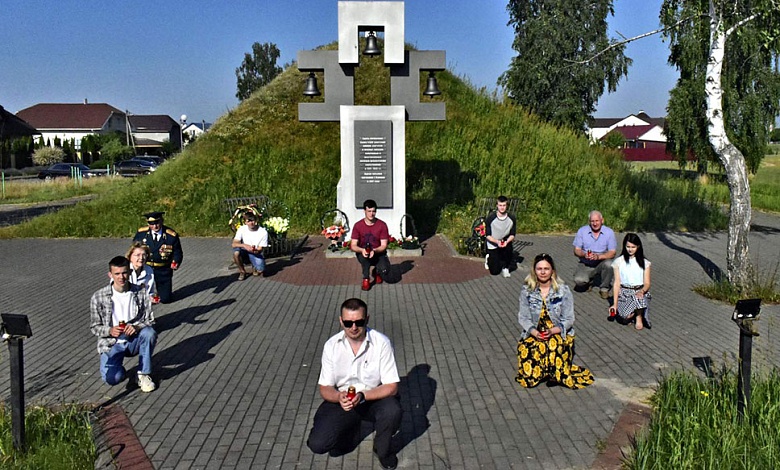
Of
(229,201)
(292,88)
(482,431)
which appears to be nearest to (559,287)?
(482,431)

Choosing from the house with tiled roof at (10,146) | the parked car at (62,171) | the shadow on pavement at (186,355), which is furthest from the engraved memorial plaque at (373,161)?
the house with tiled roof at (10,146)

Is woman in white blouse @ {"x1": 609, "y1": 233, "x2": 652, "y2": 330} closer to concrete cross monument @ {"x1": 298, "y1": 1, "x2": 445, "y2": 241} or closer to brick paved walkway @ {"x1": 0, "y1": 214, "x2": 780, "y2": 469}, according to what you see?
brick paved walkway @ {"x1": 0, "y1": 214, "x2": 780, "y2": 469}

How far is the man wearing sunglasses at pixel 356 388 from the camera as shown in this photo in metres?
5.13

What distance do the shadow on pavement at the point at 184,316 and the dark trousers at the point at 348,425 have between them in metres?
4.83

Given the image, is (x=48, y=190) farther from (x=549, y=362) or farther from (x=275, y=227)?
(x=549, y=362)

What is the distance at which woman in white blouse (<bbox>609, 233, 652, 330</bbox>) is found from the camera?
9164 millimetres

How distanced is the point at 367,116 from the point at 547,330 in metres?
9.78

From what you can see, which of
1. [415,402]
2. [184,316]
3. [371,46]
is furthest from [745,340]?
[371,46]

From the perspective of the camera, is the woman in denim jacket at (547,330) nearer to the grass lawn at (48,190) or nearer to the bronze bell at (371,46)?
the bronze bell at (371,46)

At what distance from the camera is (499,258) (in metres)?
12.8

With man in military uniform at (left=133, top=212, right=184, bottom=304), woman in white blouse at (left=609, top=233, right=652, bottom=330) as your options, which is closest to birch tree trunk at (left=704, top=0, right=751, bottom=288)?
woman in white blouse at (left=609, top=233, right=652, bottom=330)

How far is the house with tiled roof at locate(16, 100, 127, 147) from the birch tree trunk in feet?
271

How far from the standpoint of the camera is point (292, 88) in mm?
31062

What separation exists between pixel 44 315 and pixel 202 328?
275 cm
